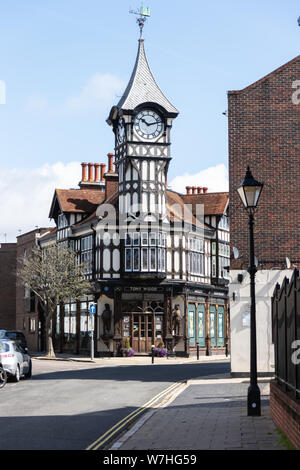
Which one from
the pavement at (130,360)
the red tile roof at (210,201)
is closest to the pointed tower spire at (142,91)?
the red tile roof at (210,201)

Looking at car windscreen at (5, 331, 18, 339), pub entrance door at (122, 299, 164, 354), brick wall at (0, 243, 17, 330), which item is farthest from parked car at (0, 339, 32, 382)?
brick wall at (0, 243, 17, 330)

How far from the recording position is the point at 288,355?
428 inches

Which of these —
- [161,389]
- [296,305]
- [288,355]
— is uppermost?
[296,305]

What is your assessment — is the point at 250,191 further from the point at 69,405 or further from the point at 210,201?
the point at 210,201

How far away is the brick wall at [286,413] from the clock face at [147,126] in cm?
3553

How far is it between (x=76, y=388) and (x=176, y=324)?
25851mm

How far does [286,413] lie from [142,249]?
1423 inches

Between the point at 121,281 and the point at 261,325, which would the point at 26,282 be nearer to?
the point at 121,281

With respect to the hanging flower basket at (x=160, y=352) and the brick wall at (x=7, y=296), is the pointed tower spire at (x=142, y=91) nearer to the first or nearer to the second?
the hanging flower basket at (x=160, y=352)

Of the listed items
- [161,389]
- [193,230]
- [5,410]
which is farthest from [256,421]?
[193,230]

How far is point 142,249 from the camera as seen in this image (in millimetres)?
46594

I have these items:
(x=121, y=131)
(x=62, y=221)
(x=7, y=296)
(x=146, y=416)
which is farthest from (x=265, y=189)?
(x=7, y=296)

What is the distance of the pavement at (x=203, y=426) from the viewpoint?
1037cm

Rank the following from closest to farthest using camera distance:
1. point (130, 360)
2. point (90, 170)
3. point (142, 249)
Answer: point (130, 360)
point (142, 249)
point (90, 170)
